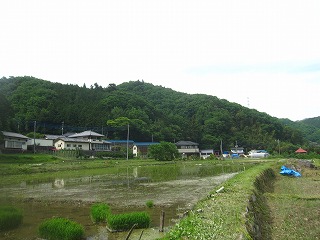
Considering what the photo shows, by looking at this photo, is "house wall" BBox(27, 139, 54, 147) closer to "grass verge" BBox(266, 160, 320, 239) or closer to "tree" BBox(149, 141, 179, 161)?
"tree" BBox(149, 141, 179, 161)

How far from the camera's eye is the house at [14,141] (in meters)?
48.8


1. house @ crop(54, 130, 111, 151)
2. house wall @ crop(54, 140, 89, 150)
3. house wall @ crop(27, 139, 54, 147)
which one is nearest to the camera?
house wall @ crop(27, 139, 54, 147)

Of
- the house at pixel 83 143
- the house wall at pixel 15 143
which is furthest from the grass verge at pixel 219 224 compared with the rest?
the house at pixel 83 143

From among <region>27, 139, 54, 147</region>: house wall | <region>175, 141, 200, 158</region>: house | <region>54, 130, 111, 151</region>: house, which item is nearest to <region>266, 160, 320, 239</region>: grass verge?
<region>54, 130, 111, 151</region>: house

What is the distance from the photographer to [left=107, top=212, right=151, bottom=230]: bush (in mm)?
9916

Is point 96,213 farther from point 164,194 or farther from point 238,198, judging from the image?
point 164,194

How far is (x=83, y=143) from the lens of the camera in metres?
64.4

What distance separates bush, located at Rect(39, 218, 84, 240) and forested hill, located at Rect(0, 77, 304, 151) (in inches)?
2582

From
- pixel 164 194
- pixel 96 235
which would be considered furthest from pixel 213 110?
pixel 96 235

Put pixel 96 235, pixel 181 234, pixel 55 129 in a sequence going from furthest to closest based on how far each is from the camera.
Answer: pixel 55 129 → pixel 96 235 → pixel 181 234

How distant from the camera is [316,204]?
38.0 ft

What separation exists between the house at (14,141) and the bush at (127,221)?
145 ft

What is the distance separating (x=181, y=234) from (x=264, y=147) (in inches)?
4036

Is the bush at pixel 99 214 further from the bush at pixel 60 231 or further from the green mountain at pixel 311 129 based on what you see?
the green mountain at pixel 311 129
